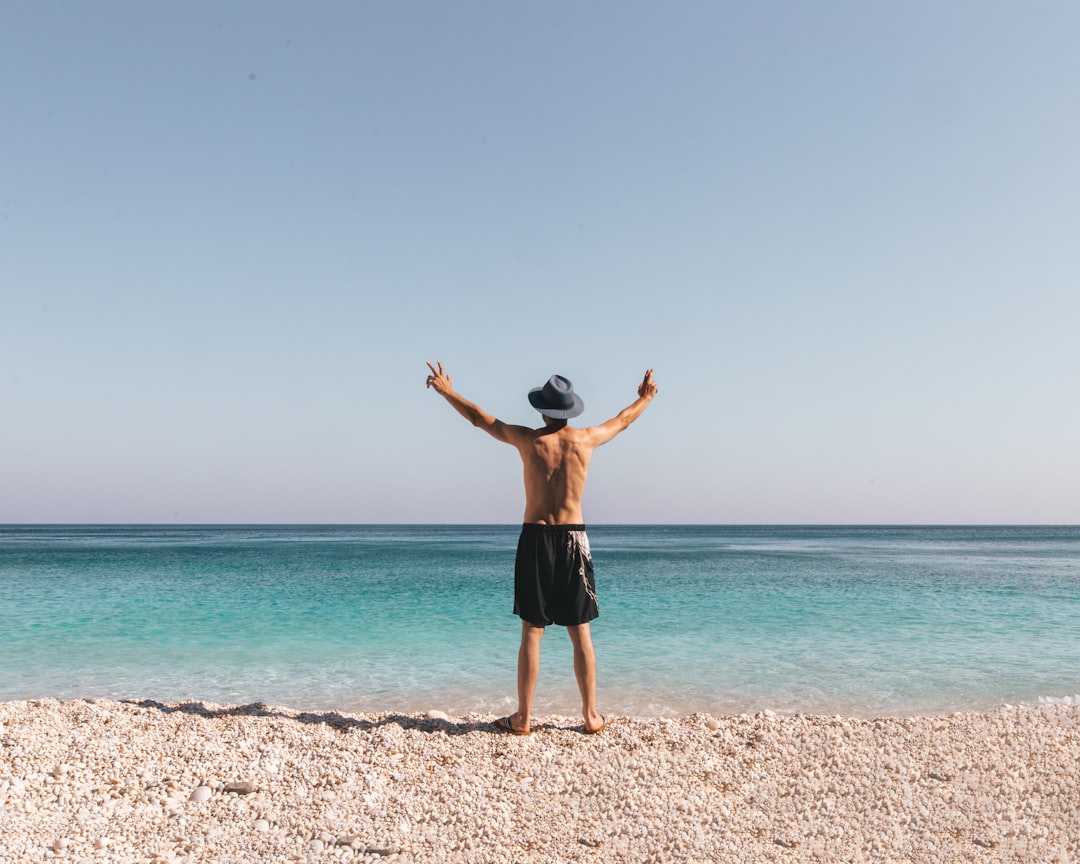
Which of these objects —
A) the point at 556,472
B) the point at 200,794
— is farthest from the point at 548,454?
the point at 200,794

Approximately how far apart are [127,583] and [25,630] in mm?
10535

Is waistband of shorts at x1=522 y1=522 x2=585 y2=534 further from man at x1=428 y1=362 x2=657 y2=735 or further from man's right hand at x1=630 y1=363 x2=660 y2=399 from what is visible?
man's right hand at x1=630 y1=363 x2=660 y2=399

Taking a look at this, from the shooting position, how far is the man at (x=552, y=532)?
5.04 metres

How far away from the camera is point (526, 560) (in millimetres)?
5074

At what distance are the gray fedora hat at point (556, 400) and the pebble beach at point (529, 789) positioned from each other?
7.34ft

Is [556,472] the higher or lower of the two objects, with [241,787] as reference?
higher

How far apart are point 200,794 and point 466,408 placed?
9.18 feet

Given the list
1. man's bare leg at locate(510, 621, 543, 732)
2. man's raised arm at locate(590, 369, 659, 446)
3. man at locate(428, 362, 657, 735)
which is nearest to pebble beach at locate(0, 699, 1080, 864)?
man's bare leg at locate(510, 621, 543, 732)

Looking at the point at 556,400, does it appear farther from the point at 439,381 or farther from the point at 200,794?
the point at 200,794

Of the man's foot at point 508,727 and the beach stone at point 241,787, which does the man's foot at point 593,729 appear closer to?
the man's foot at point 508,727

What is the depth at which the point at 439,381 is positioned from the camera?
5.16 meters

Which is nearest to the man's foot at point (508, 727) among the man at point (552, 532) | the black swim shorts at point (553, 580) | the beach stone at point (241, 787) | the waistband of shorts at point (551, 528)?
the man at point (552, 532)

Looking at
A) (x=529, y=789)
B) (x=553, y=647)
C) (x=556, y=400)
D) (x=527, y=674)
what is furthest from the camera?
(x=553, y=647)

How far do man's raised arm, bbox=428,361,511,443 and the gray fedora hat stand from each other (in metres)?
0.29
